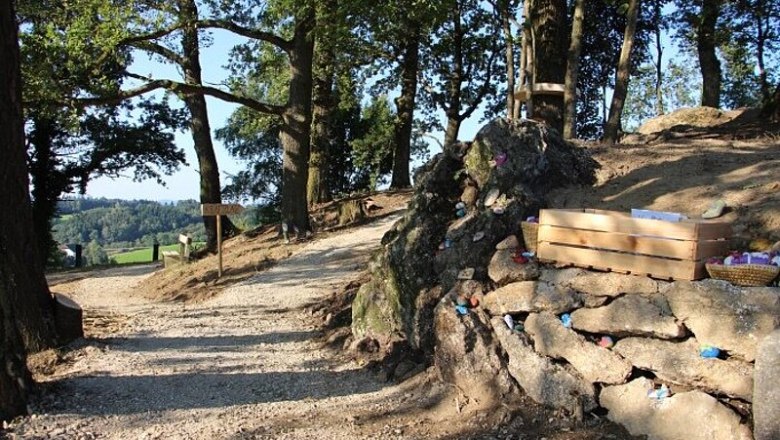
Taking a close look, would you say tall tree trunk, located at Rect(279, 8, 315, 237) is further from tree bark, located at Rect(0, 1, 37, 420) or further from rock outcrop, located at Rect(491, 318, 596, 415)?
rock outcrop, located at Rect(491, 318, 596, 415)

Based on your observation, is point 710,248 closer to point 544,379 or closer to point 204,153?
point 544,379

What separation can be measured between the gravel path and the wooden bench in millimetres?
5542

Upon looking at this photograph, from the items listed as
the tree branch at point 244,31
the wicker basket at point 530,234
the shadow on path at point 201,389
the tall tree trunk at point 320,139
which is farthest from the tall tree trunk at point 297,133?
the wicker basket at point 530,234

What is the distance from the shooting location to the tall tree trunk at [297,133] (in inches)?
613

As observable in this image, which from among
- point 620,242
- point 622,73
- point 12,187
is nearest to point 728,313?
point 620,242

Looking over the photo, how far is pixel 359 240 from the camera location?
14.5 m

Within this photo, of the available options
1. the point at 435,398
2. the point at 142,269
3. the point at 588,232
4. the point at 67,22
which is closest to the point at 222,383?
the point at 435,398

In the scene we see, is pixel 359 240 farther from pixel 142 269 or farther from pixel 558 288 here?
pixel 558 288

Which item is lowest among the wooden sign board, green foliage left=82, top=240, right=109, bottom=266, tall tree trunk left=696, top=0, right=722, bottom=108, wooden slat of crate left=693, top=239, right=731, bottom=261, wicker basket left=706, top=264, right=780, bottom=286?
green foliage left=82, top=240, right=109, bottom=266

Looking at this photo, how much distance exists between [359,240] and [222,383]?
8.31 meters

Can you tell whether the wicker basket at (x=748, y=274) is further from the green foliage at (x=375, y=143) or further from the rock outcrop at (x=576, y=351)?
the green foliage at (x=375, y=143)

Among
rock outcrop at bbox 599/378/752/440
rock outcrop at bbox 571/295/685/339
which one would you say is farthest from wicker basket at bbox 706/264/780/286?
rock outcrop at bbox 599/378/752/440

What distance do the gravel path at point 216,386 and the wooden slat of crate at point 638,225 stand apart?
6.04ft

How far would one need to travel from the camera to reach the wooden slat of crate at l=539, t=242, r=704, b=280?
4473mm
